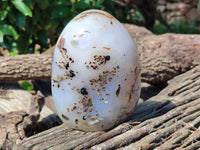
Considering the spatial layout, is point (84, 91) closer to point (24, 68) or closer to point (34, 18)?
point (24, 68)

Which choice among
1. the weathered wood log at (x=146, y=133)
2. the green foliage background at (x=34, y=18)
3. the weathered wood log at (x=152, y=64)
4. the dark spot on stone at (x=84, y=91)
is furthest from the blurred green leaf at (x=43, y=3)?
the dark spot on stone at (x=84, y=91)

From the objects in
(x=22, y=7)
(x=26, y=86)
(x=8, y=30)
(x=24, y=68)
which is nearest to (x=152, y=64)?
(x=24, y=68)

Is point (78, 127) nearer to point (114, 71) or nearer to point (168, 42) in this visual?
point (114, 71)

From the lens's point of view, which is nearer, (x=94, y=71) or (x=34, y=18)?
(x=94, y=71)

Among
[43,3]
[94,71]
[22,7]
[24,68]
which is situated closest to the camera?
[94,71]

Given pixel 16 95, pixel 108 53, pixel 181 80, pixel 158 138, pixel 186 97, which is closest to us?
pixel 108 53

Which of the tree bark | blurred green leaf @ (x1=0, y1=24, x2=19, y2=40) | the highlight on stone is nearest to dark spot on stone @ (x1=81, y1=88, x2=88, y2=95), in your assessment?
the highlight on stone

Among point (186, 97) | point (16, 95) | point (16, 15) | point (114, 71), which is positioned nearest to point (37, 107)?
point (16, 95)
